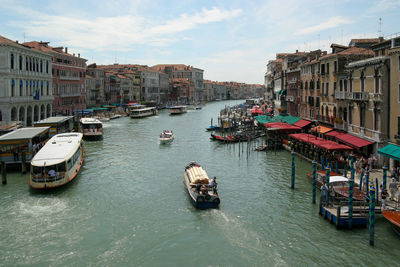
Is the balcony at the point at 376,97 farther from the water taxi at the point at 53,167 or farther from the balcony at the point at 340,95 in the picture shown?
the water taxi at the point at 53,167

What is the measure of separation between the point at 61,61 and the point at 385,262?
54.4 meters

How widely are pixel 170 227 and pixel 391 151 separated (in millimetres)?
13633

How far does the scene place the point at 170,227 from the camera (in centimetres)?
1574

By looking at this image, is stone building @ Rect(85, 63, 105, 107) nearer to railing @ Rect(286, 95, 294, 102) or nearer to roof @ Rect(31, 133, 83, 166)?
railing @ Rect(286, 95, 294, 102)

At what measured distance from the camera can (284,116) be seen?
46719 mm

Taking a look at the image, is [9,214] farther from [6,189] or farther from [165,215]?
[165,215]

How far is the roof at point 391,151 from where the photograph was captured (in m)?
19.7

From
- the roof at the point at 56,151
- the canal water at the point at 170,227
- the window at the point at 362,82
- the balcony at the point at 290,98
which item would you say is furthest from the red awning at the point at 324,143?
the roof at the point at 56,151

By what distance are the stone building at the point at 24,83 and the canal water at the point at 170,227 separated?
17.5 meters

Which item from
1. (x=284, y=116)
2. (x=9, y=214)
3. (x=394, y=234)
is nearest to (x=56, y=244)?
(x=9, y=214)

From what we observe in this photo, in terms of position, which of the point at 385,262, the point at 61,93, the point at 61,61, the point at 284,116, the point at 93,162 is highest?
the point at 61,61

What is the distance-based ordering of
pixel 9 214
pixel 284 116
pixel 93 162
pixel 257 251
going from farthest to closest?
pixel 284 116 → pixel 93 162 → pixel 9 214 → pixel 257 251

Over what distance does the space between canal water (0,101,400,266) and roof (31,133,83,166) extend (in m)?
1.78

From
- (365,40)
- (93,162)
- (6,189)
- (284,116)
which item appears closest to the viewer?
(6,189)
